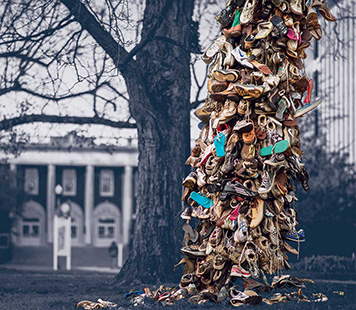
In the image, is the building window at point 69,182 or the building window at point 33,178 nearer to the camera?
the building window at point 33,178

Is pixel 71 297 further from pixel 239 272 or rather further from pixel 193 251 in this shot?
pixel 239 272

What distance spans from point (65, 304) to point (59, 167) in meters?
34.2

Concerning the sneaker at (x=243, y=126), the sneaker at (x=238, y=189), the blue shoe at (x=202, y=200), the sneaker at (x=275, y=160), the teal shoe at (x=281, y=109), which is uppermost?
the teal shoe at (x=281, y=109)

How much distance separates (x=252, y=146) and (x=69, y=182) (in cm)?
3619

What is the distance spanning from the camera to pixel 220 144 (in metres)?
5.77

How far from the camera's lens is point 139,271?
9.66m

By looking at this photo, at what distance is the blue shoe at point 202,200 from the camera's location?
5.98 metres

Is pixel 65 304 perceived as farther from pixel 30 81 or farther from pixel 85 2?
pixel 30 81

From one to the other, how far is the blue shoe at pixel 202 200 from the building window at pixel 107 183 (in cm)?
3526

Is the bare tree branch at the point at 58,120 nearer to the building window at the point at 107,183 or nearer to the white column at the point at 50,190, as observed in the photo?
the white column at the point at 50,190

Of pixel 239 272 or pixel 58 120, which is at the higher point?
pixel 58 120

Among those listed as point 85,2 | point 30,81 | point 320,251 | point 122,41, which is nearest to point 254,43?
point 122,41

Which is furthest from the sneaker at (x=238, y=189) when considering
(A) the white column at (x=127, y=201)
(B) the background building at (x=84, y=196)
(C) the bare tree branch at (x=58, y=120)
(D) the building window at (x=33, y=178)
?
(D) the building window at (x=33, y=178)

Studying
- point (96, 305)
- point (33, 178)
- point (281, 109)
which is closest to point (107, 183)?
point (33, 178)
